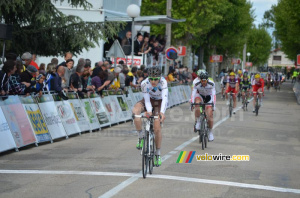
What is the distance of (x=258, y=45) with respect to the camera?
15012cm

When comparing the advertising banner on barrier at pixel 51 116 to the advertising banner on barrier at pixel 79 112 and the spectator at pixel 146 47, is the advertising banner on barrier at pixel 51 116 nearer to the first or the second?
the advertising banner on barrier at pixel 79 112

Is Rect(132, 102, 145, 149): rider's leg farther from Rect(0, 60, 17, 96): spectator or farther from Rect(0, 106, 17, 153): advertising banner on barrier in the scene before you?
Rect(0, 60, 17, 96): spectator

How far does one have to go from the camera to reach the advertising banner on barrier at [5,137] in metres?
13.0

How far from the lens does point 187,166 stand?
459 inches

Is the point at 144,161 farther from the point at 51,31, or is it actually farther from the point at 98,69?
the point at 98,69

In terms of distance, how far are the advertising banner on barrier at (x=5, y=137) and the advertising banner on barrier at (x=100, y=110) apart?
5.49 metres

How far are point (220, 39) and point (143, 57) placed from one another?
3552 cm


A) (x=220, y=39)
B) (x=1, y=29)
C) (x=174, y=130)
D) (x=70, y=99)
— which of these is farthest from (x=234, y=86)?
(x=220, y=39)

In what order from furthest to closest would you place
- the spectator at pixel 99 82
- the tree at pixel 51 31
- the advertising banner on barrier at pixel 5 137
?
the spectator at pixel 99 82 < the tree at pixel 51 31 < the advertising banner on barrier at pixel 5 137

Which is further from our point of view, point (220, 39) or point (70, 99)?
point (220, 39)

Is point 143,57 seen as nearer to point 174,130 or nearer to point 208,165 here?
point 174,130

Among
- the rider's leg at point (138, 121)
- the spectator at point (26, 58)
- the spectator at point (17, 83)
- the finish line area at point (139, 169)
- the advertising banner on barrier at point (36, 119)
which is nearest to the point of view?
the finish line area at point (139, 169)

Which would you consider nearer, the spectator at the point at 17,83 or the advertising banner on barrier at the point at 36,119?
the spectator at the point at 17,83

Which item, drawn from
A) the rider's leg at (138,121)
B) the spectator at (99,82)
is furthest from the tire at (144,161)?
the spectator at (99,82)
